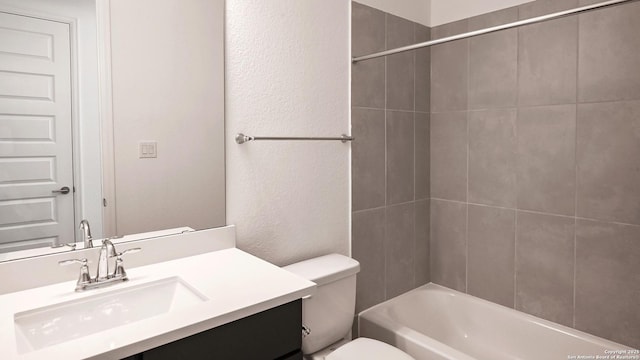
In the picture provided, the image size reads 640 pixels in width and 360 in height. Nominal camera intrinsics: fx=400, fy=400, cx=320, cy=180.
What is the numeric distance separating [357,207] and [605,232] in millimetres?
1179

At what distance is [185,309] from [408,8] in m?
2.06

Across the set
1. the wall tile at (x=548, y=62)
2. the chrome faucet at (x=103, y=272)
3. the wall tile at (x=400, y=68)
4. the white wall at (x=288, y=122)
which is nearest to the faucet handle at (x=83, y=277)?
the chrome faucet at (x=103, y=272)

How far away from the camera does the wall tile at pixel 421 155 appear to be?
8.02ft

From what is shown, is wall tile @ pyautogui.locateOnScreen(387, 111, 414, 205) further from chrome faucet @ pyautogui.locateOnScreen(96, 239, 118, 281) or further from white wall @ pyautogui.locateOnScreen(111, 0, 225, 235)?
chrome faucet @ pyautogui.locateOnScreen(96, 239, 118, 281)

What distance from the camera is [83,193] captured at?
4.25 ft

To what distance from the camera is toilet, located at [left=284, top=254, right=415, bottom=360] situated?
1618 mm

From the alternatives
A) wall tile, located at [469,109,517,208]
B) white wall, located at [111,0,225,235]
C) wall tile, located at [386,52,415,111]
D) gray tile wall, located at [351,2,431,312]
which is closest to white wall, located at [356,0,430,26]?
gray tile wall, located at [351,2,431,312]

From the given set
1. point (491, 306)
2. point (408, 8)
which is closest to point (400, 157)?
point (408, 8)

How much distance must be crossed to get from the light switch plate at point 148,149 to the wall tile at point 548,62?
1830 mm

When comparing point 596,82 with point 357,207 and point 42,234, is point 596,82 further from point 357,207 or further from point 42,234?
point 42,234

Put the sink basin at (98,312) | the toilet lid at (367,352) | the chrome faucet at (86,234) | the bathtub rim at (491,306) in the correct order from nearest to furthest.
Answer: the sink basin at (98,312), the chrome faucet at (86,234), the toilet lid at (367,352), the bathtub rim at (491,306)

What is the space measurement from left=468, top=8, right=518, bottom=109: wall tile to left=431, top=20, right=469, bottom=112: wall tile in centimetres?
4

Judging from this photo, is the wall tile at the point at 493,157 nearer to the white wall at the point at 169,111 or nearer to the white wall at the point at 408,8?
the white wall at the point at 408,8

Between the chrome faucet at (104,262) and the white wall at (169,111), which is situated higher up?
the white wall at (169,111)
